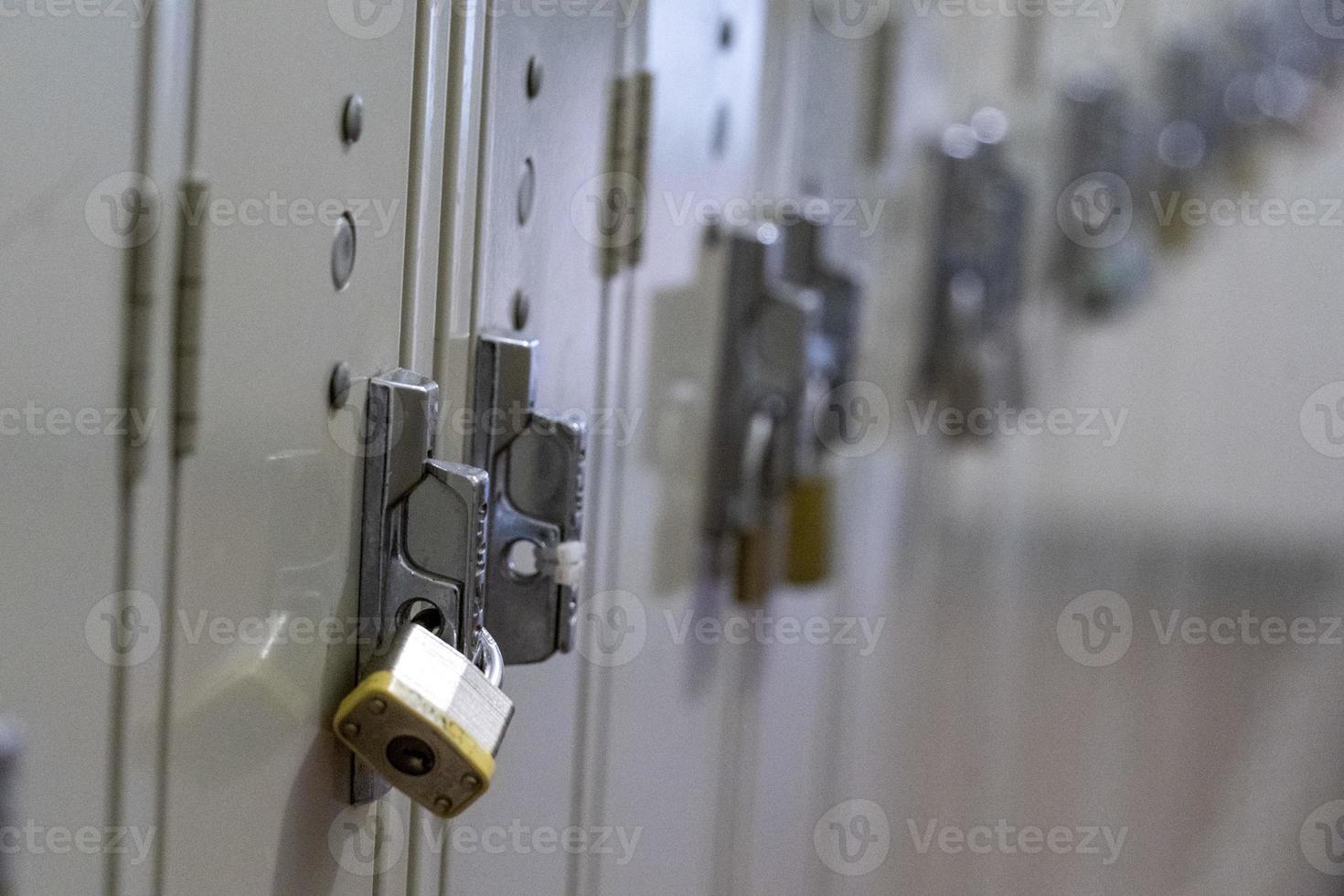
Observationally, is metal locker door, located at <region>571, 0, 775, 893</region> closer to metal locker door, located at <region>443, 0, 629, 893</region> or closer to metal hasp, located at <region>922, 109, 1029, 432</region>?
metal locker door, located at <region>443, 0, 629, 893</region>

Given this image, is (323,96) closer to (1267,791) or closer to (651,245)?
(651,245)

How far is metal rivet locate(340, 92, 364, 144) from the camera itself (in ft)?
2.34

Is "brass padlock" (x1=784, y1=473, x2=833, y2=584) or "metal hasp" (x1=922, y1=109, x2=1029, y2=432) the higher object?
"metal hasp" (x1=922, y1=109, x2=1029, y2=432)

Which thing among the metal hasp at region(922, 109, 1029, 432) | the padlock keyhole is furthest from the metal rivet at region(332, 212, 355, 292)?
the metal hasp at region(922, 109, 1029, 432)

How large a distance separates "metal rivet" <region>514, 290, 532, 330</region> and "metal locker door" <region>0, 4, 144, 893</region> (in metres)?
0.42

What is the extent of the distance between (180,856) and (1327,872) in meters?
2.61

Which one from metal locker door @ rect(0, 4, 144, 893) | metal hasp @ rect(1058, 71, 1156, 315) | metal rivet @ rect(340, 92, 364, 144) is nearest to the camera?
metal locker door @ rect(0, 4, 144, 893)

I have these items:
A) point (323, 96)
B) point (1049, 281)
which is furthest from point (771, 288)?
point (1049, 281)

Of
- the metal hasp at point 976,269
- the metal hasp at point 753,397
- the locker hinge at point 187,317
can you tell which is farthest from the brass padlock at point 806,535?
the locker hinge at point 187,317

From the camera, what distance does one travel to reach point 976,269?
89.5 inches

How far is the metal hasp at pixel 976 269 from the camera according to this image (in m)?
2.20

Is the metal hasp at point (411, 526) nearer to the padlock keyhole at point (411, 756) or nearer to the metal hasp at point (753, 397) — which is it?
the padlock keyhole at point (411, 756)

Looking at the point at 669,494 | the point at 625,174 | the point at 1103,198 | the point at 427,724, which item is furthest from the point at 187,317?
the point at 1103,198

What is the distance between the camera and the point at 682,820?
4.88ft
